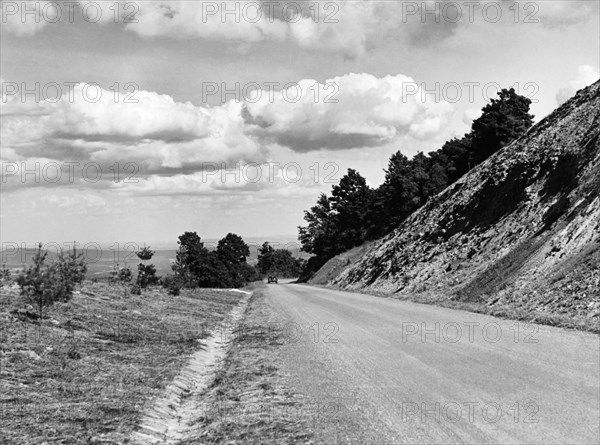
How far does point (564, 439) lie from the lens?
6.00 meters

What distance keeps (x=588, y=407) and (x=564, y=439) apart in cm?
121

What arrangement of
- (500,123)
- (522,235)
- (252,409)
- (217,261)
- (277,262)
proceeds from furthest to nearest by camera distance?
(277,262), (217,261), (500,123), (522,235), (252,409)

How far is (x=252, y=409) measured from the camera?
8.49 metres

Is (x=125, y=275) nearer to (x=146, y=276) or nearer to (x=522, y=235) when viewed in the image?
(x=146, y=276)

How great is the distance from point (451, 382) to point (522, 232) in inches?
928

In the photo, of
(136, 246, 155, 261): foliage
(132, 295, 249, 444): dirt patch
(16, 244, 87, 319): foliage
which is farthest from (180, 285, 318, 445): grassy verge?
(136, 246, 155, 261): foliage

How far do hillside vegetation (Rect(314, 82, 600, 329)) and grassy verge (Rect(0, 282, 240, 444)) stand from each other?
1066cm

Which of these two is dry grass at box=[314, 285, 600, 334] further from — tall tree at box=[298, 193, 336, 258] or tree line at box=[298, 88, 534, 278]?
tall tree at box=[298, 193, 336, 258]

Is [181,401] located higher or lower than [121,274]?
lower

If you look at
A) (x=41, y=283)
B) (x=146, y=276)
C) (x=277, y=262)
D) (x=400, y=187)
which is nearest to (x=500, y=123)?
(x=400, y=187)

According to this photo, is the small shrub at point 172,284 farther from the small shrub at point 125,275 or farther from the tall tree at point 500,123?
the tall tree at point 500,123

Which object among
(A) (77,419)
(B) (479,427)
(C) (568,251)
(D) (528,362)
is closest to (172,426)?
(A) (77,419)

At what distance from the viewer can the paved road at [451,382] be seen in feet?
21.5

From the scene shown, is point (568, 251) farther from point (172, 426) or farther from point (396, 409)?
point (172, 426)
